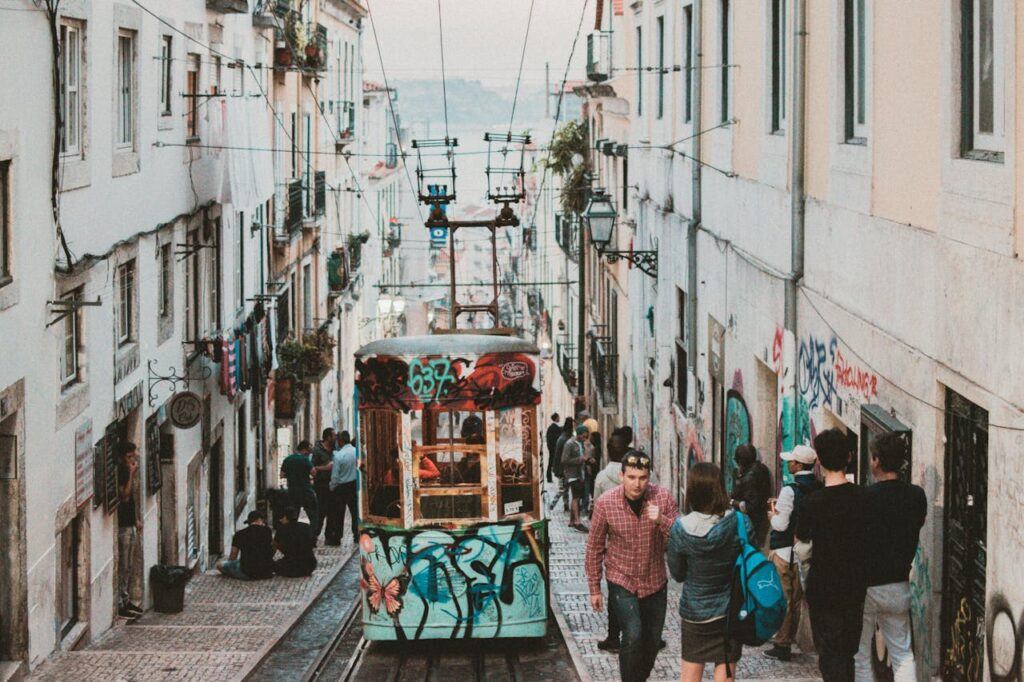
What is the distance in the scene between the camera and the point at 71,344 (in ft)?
43.3

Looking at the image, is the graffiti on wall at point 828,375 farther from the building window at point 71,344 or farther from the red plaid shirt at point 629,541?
the building window at point 71,344

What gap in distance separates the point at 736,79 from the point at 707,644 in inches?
379

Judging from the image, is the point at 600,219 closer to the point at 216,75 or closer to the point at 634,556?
the point at 216,75

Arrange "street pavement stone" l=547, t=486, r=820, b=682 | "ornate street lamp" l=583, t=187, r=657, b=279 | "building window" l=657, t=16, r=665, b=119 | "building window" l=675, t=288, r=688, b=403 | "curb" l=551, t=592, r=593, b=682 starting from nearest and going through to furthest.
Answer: "street pavement stone" l=547, t=486, r=820, b=682 → "curb" l=551, t=592, r=593, b=682 → "building window" l=675, t=288, r=688, b=403 → "ornate street lamp" l=583, t=187, r=657, b=279 → "building window" l=657, t=16, r=665, b=119

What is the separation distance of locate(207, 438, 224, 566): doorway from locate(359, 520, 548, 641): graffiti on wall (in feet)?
30.8

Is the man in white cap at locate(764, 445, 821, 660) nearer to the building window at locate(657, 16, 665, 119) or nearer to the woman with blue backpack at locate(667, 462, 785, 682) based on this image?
the woman with blue backpack at locate(667, 462, 785, 682)

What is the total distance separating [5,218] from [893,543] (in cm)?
707

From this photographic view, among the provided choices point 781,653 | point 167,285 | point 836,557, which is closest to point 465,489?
point 781,653

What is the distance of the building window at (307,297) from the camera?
3158 cm

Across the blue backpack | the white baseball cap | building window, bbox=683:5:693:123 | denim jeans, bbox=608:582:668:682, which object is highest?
building window, bbox=683:5:693:123

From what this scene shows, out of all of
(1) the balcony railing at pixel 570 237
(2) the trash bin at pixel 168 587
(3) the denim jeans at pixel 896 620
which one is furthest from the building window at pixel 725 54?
(1) the balcony railing at pixel 570 237

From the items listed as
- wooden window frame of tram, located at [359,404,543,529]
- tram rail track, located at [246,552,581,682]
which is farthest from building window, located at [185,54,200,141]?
wooden window frame of tram, located at [359,404,543,529]

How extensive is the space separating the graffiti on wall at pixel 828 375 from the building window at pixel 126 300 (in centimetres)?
701

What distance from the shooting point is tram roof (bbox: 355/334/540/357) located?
11.7 meters
